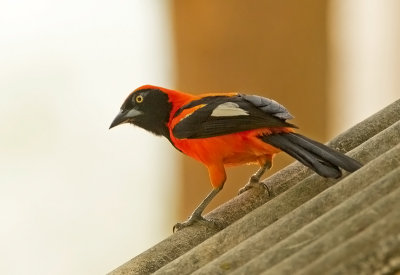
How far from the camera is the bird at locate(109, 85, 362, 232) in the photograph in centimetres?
338

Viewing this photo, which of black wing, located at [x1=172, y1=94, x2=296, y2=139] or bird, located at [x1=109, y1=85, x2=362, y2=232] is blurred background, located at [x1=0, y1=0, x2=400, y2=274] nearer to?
bird, located at [x1=109, y1=85, x2=362, y2=232]

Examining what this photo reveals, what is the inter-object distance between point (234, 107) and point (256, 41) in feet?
8.86

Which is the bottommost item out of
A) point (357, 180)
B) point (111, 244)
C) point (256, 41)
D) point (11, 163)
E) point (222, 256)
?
point (111, 244)

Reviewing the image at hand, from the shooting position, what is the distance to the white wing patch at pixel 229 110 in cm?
356

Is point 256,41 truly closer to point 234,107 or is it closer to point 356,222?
point 234,107

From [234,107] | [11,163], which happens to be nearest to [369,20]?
[11,163]

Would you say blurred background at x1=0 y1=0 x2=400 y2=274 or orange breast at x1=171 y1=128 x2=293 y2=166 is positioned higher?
orange breast at x1=171 y1=128 x2=293 y2=166

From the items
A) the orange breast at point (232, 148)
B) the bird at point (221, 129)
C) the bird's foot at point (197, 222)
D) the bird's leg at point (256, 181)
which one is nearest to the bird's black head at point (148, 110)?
the bird at point (221, 129)

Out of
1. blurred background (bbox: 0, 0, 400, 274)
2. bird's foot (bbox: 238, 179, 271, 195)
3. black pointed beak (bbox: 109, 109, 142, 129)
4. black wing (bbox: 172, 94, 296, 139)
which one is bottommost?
blurred background (bbox: 0, 0, 400, 274)

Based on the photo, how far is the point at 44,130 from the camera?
962 cm

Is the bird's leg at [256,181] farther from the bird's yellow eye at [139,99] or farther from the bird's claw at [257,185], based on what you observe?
the bird's yellow eye at [139,99]

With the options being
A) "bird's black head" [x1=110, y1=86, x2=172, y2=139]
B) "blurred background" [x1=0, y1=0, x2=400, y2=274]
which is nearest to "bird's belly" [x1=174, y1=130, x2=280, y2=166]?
"bird's black head" [x1=110, y1=86, x2=172, y2=139]

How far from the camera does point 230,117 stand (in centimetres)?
361

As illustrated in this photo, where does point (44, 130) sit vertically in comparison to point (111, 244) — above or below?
above
